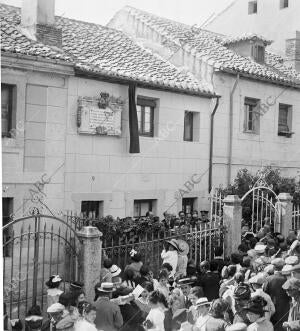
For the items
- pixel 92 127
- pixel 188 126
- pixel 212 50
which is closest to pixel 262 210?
pixel 188 126

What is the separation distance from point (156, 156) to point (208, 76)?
3.28 m

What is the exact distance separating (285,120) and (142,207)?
22.2 feet

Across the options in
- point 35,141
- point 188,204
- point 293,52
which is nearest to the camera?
point 35,141

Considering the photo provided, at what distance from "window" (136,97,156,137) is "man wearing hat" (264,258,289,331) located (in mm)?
6960

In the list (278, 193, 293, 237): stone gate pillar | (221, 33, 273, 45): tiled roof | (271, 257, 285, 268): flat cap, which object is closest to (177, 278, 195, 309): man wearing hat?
(271, 257, 285, 268): flat cap

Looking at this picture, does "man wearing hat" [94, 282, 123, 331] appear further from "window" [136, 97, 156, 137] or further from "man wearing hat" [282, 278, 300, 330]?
"window" [136, 97, 156, 137]

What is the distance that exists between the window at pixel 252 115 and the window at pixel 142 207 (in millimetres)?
4509

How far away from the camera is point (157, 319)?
6223mm

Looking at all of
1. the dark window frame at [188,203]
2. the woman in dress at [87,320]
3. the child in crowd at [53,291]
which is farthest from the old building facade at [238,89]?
the woman in dress at [87,320]

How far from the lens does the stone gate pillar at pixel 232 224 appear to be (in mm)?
11438

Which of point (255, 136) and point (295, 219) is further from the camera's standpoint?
point (255, 136)

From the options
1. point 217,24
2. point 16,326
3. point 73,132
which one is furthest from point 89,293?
point 217,24

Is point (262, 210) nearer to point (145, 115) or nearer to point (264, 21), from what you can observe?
point (145, 115)

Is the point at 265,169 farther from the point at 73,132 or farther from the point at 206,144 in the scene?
the point at 73,132
